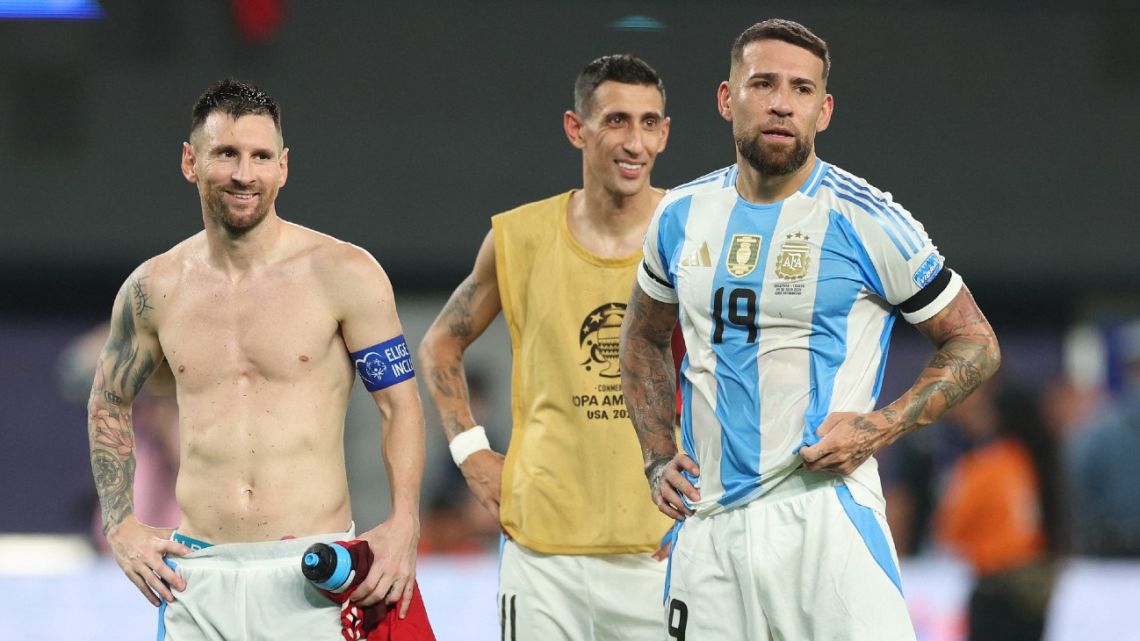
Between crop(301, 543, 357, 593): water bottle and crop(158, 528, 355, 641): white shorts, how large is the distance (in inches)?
4.2

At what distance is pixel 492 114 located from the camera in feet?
37.6

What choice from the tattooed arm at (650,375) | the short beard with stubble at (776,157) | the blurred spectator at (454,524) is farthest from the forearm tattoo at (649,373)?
the blurred spectator at (454,524)

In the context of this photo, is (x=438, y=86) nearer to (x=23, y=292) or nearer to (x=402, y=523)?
(x=23, y=292)

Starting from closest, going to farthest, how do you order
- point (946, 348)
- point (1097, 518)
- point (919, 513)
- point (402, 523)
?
1. point (946, 348)
2. point (402, 523)
3. point (919, 513)
4. point (1097, 518)

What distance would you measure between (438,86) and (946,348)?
26.9ft

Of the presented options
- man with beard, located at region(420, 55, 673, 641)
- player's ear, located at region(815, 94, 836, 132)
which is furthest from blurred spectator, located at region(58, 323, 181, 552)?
player's ear, located at region(815, 94, 836, 132)

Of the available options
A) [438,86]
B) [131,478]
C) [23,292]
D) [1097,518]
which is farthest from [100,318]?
[131,478]

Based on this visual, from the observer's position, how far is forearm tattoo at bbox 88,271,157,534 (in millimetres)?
4098

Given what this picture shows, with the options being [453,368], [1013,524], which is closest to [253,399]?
[453,368]

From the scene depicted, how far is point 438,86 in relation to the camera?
451 inches

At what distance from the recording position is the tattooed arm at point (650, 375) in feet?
13.2

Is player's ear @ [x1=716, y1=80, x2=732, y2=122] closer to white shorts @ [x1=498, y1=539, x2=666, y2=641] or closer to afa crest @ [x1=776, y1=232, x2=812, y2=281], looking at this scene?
afa crest @ [x1=776, y1=232, x2=812, y2=281]

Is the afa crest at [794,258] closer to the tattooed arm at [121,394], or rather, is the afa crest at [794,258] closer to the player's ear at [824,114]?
the player's ear at [824,114]

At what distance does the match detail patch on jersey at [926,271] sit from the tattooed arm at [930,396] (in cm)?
9
